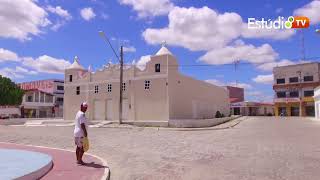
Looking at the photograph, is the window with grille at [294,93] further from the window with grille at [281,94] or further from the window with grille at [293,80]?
the window with grille at [293,80]

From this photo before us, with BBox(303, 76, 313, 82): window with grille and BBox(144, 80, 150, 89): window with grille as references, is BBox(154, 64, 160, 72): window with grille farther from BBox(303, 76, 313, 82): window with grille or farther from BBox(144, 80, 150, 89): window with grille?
BBox(303, 76, 313, 82): window with grille

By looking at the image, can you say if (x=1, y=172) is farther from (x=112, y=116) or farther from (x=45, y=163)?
(x=112, y=116)

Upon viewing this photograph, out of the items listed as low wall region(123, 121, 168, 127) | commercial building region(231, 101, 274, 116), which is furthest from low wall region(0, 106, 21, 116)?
commercial building region(231, 101, 274, 116)

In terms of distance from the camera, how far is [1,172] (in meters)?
7.12

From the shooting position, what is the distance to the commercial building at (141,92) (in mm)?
30234

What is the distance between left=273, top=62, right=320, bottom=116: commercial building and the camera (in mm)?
61719

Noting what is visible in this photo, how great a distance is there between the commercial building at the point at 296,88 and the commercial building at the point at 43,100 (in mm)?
42935

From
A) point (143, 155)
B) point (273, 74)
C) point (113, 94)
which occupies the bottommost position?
point (143, 155)

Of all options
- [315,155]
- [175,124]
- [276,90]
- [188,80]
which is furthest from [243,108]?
[315,155]

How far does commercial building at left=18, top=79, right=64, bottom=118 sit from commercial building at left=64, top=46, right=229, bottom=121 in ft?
96.4

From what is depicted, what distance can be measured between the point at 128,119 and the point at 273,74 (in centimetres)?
4333

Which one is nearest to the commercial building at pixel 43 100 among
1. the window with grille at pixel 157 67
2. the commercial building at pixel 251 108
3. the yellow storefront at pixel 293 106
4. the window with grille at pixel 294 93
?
the commercial building at pixel 251 108

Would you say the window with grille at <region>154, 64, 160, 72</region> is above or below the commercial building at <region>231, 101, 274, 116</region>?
above

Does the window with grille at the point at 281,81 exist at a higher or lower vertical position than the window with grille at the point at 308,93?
higher
